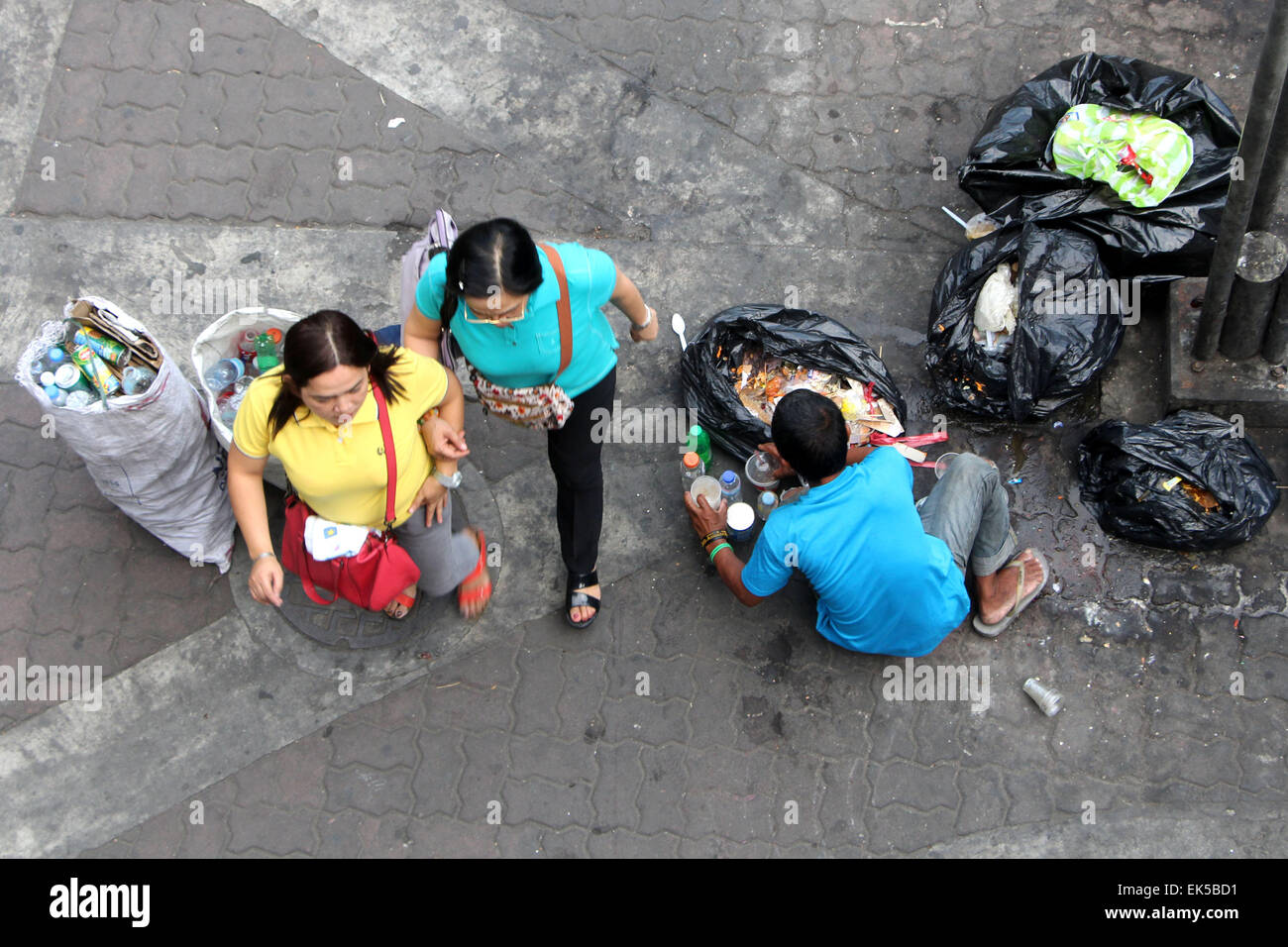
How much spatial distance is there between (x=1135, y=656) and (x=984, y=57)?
10.1 feet

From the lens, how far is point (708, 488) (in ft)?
14.4

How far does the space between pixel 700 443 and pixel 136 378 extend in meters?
2.23

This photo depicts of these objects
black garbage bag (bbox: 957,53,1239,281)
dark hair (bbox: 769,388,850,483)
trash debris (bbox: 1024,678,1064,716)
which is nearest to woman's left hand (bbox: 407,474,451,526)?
dark hair (bbox: 769,388,850,483)

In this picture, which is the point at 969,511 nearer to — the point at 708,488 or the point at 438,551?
the point at 708,488

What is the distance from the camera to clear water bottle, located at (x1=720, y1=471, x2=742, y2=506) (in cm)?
434

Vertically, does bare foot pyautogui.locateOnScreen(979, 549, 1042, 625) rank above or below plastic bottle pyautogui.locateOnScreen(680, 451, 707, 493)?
below

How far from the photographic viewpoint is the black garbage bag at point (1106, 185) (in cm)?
426

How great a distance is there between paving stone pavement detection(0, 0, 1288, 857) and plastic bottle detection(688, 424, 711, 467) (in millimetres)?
224

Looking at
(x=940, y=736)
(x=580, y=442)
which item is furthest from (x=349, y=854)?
(x=940, y=736)

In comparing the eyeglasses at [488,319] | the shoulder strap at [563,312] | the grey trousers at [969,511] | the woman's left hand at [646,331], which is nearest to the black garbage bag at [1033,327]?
the grey trousers at [969,511]

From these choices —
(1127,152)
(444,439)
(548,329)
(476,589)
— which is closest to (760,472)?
(476,589)

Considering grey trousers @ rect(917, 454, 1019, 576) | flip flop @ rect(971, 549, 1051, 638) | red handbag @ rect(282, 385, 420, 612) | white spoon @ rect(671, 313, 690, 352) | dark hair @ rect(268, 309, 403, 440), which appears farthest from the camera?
white spoon @ rect(671, 313, 690, 352)

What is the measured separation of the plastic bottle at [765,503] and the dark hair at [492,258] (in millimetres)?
1707

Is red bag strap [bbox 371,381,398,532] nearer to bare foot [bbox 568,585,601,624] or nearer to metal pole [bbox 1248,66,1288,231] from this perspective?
bare foot [bbox 568,585,601,624]
